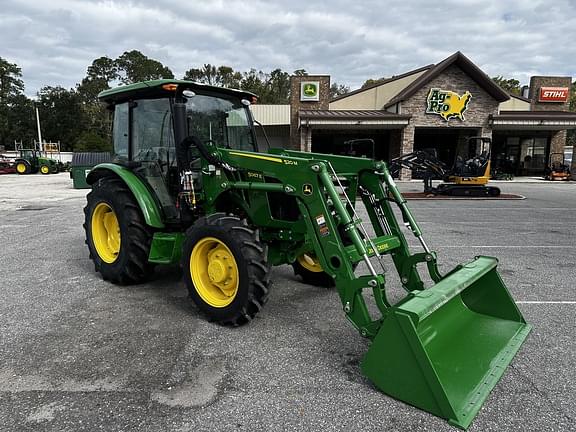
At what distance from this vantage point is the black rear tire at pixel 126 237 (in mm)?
4578

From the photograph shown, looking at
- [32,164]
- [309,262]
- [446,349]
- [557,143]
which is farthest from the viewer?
[32,164]

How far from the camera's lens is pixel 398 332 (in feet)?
8.28

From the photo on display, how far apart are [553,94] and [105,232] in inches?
1207

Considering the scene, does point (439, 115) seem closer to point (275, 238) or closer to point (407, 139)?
point (407, 139)

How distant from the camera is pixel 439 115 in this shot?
23578 millimetres

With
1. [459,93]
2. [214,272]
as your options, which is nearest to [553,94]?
[459,93]

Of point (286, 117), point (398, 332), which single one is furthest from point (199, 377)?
point (286, 117)

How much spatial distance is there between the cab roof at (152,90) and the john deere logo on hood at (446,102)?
21072 millimetres

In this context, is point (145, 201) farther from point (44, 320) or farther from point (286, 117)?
point (286, 117)

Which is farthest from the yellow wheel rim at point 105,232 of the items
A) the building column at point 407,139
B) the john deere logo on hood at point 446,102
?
the john deere logo on hood at point 446,102

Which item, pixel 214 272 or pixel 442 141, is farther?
pixel 442 141

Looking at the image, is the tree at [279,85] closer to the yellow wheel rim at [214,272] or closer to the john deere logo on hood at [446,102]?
the john deere logo on hood at [446,102]

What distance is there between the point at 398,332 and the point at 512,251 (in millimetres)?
5434

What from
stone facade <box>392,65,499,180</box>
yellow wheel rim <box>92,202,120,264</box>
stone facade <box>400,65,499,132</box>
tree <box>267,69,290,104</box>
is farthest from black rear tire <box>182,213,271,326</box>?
tree <box>267,69,290,104</box>
